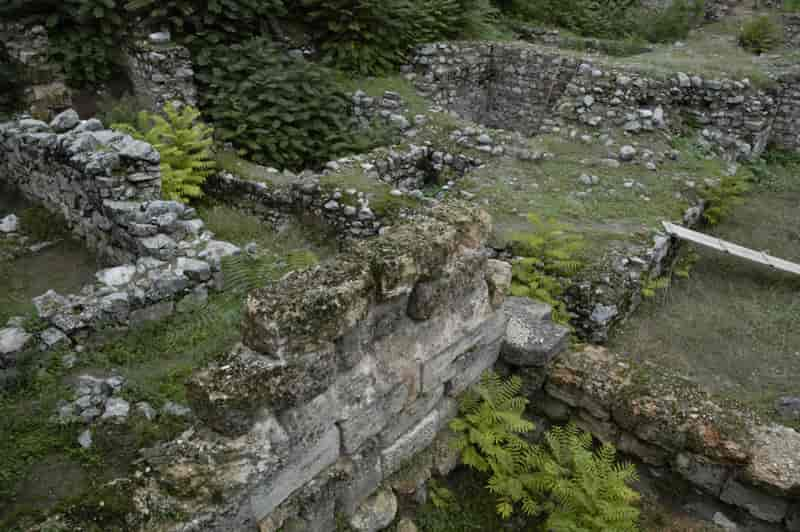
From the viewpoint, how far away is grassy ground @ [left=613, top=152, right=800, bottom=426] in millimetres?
6504

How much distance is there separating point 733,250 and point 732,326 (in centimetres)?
147

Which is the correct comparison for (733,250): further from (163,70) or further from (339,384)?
(163,70)

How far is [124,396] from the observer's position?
4.85 meters

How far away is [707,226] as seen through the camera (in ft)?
32.0

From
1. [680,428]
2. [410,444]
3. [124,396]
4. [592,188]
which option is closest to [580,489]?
[680,428]

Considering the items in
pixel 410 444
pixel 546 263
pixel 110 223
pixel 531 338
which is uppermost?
pixel 531 338

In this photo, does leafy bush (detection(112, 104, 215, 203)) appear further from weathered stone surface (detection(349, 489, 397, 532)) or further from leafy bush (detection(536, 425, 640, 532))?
leafy bush (detection(536, 425, 640, 532))

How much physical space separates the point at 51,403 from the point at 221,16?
9.18 metres

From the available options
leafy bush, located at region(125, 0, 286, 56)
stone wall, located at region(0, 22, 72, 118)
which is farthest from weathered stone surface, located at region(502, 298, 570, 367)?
stone wall, located at region(0, 22, 72, 118)

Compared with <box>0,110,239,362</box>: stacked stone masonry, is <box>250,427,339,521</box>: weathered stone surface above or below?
above

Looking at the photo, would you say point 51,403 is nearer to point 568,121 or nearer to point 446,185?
point 446,185

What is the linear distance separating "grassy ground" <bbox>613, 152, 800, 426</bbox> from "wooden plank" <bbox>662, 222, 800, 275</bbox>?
30cm

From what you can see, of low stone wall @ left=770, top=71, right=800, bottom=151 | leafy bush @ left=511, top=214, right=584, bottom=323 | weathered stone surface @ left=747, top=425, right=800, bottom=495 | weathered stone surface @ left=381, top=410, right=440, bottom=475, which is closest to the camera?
weathered stone surface @ left=381, top=410, right=440, bottom=475

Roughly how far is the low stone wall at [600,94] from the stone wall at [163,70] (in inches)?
200
